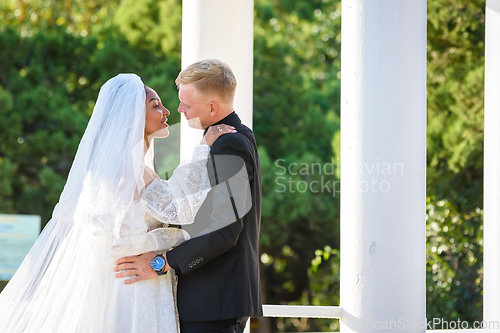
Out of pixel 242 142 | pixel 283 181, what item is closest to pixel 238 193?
pixel 242 142

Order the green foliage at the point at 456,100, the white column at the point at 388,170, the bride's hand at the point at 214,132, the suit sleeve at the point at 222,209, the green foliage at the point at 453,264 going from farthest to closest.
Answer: the green foliage at the point at 456,100
the green foliage at the point at 453,264
the white column at the point at 388,170
the bride's hand at the point at 214,132
the suit sleeve at the point at 222,209

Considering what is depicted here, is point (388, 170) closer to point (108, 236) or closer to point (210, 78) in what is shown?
point (210, 78)

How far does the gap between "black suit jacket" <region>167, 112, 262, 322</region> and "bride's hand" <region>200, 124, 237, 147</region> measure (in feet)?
0.13

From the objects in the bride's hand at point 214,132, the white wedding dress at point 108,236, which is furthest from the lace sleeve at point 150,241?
the bride's hand at point 214,132

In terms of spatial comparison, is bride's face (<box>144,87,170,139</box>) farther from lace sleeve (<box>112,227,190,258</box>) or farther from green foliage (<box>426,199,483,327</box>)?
green foliage (<box>426,199,483,327</box>)

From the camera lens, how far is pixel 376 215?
145 inches

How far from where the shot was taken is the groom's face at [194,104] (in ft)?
10.4

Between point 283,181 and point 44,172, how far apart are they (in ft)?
Result: 17.8

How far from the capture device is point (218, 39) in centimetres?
432

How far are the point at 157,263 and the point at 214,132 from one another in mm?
839

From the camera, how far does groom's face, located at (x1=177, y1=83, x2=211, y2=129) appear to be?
3.17m

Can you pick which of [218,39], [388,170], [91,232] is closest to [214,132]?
[91,232]
